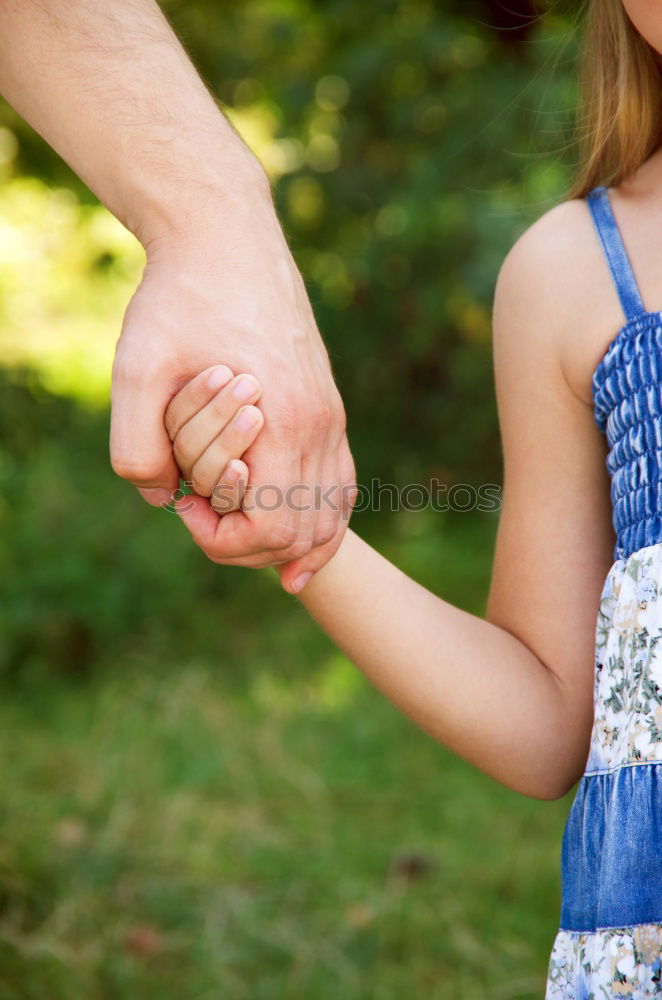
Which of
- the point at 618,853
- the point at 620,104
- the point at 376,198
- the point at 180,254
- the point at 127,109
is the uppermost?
the point at 376,198

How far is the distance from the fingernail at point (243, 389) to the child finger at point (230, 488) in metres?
0.06

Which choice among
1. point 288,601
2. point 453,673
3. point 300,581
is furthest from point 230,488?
point 288,601

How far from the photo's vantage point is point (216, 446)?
1.01 meters

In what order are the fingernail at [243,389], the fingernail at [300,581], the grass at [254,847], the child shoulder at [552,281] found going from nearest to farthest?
the fingernail at [243,389], the fingernail at [300,581], the child shoulder at [552,281], the grass at [254,847]

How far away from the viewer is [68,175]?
5234mm

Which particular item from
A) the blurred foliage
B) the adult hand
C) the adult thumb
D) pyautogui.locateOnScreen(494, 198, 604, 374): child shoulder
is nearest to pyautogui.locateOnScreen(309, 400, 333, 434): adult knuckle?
the adult hand

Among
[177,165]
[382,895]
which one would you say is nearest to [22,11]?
[177,165]

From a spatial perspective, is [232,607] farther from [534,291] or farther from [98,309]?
[534,291]

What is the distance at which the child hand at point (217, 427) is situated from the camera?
1.00 metres

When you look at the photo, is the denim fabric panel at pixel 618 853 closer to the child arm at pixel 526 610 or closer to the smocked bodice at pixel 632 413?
the child arm at pixel 526 610

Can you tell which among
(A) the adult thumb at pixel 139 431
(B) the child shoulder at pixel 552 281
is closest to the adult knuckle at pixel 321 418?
(A) the adult thumb at pixel 139 431

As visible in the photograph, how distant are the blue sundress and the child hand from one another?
39 centimetres

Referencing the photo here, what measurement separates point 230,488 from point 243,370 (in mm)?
110

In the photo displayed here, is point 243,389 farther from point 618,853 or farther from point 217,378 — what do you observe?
point 618,853
